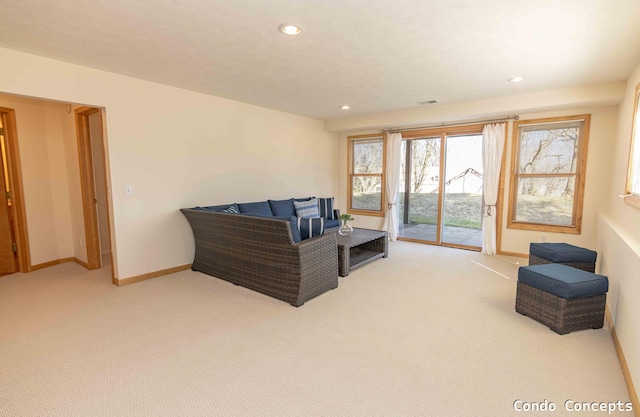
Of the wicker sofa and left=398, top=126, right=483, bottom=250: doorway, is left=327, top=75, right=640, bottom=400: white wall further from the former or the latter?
the wicker sofa

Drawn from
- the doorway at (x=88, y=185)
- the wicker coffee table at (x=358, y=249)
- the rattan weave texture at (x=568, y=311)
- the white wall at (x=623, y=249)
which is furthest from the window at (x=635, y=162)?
the doorway at (x=88, y=185)

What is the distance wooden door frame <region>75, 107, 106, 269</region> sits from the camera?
415cm

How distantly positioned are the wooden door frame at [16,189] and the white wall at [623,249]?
638 centimetres

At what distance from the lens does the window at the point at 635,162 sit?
106 inches

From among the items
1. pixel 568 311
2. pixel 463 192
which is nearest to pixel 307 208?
pixel 463 192

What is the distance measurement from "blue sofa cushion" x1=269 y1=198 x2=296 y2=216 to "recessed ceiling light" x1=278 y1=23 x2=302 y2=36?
3.12m

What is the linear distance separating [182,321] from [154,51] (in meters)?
2.53

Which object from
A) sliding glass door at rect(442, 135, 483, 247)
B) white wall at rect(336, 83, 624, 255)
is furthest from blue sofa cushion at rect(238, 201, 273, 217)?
sliding glass door at rect(442, 135, 483, 247)

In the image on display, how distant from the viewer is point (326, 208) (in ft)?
19.6

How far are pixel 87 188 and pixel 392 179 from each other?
16.8 feet

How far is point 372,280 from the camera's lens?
12.7 ft

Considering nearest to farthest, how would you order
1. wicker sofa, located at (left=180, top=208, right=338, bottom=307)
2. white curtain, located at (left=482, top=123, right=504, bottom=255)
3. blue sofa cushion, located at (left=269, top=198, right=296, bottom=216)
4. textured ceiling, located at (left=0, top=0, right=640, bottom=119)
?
textured ceiling, located at (left=0, top=0, right=640, bottom=119) → wicker sofa, located at (left=180, top=208, right=338, bottom=307) → white curtain, located at (left=482, top=123, right=504, bottom=255) → blue sofa cushion, located at (left=269, top=198, right=296, bottom=216)

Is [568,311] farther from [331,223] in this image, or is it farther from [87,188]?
[87,188]

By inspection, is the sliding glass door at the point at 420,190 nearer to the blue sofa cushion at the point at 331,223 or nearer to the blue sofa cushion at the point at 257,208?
the blue sofa cushion at the point at 331,223
